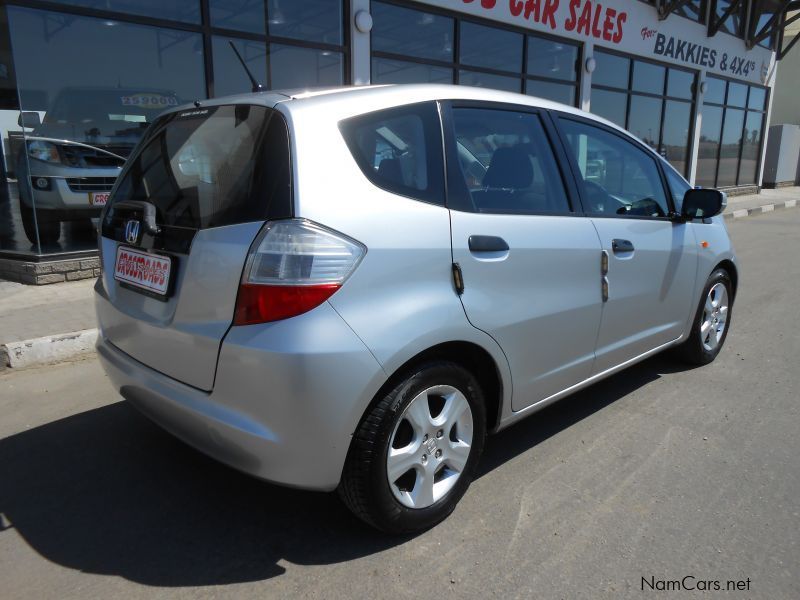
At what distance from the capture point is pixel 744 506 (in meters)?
2.48

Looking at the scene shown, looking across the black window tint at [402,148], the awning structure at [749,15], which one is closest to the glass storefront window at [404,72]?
the black window tint at [402,148]

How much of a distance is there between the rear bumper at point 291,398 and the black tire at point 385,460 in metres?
0.07

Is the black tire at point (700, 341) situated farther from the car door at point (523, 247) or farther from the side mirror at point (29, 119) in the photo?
the side mirror at point (29, 119)

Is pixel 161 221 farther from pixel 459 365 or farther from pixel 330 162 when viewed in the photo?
pixel 459 365

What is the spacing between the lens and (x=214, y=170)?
2.15 meters

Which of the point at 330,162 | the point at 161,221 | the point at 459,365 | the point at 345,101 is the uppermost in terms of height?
the point at 345,101

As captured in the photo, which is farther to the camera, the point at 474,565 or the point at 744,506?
the point at 744,506

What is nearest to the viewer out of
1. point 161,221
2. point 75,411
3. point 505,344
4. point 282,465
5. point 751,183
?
point 282,465

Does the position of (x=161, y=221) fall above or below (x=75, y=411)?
above

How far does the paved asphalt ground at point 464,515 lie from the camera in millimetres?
2053

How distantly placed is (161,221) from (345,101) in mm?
838

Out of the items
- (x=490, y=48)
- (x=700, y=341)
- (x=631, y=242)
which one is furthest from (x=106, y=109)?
(x=490, y=48)

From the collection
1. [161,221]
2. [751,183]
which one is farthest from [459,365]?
[751,183]

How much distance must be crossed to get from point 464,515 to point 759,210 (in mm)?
15298
